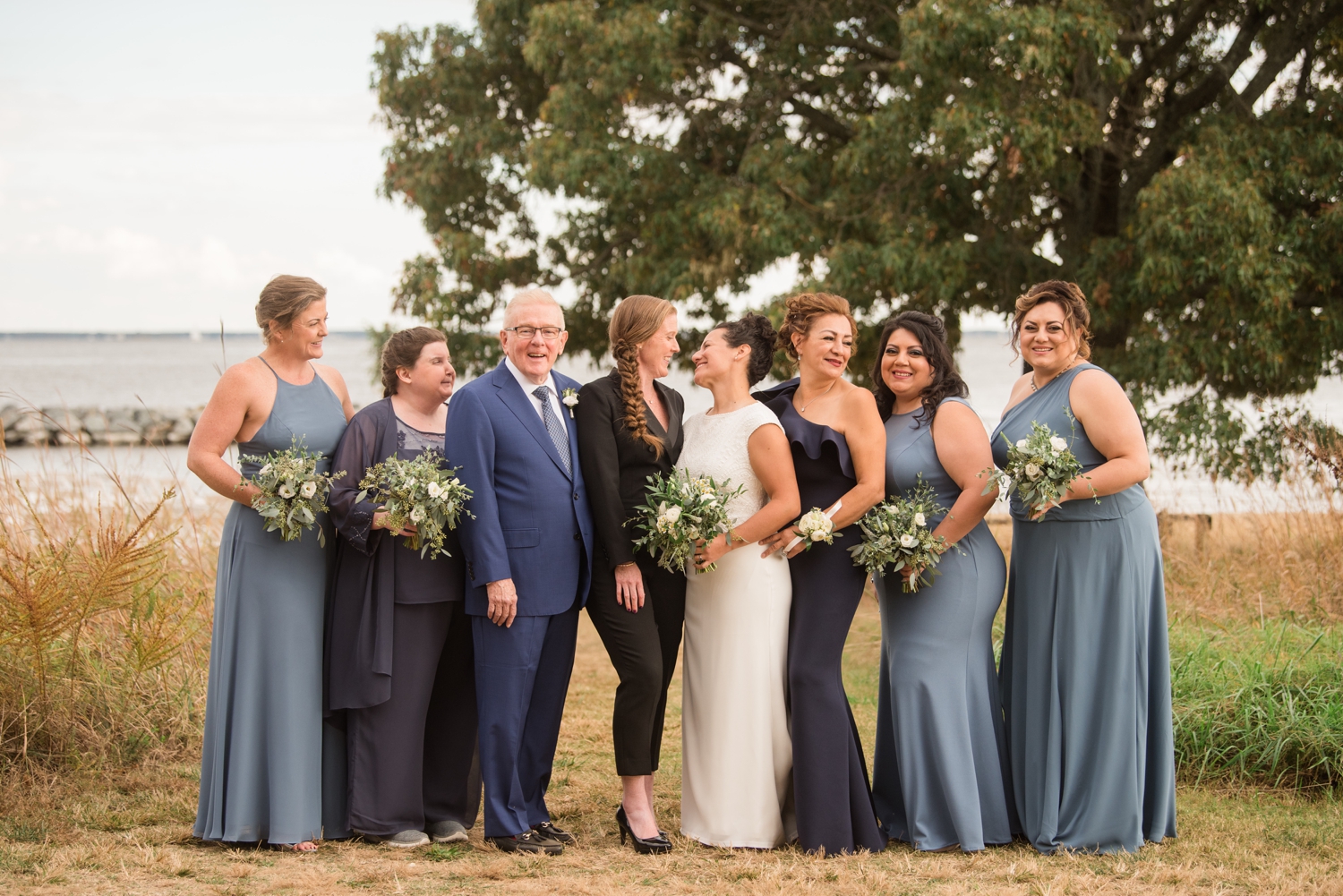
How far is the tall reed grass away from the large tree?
663 cm

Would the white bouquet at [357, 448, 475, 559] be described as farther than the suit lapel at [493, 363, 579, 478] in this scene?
No

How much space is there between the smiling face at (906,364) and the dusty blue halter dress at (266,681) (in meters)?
2.56

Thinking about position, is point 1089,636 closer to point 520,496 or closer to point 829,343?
point 829,343

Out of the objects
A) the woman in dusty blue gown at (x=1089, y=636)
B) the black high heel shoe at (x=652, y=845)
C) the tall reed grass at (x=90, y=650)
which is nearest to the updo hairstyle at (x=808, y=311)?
the woman in dusty blue gown at (x=1089, y=636)

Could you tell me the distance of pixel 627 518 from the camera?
480 centimetres

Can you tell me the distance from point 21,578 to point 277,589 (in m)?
1.91

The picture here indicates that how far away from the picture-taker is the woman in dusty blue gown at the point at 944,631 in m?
4.84

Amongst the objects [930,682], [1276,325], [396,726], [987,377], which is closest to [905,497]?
[930,682]

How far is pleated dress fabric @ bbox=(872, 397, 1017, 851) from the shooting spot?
484 centimetres

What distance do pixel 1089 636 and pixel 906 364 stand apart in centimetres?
141

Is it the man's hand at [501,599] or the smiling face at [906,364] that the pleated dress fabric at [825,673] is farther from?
the man's hand at [501,599]

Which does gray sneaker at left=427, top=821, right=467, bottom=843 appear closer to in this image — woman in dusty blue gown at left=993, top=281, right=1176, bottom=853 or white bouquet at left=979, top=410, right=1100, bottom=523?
woman in dusty blue gown at left=993, top=281, right=1176, bottom=853

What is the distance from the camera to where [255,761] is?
4.80m

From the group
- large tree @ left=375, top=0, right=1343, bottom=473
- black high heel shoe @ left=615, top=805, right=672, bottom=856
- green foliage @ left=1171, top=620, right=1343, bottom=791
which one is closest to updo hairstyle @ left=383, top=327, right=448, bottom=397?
black high heel shoe @ left=615, top=805, right=672, bottom=856
